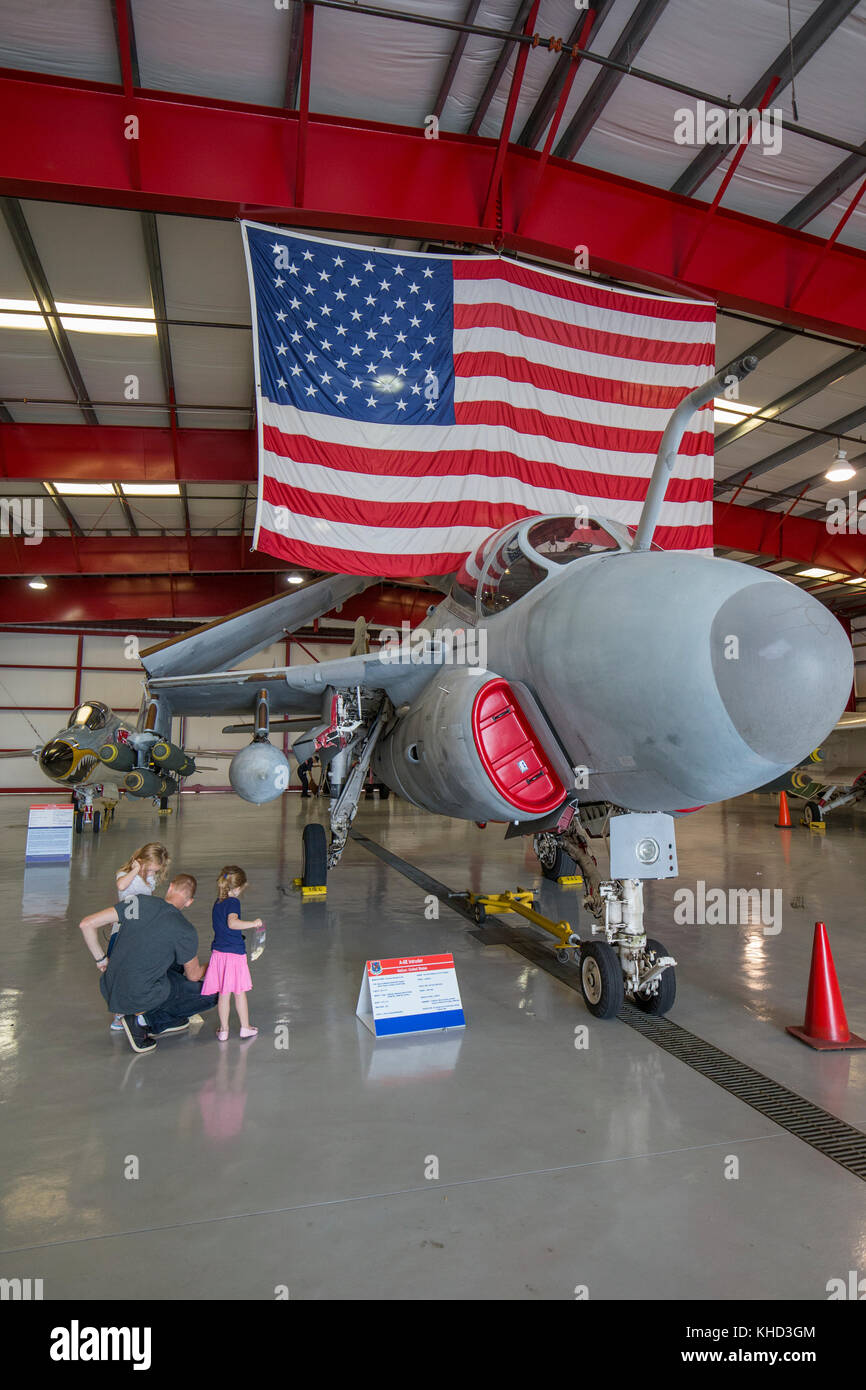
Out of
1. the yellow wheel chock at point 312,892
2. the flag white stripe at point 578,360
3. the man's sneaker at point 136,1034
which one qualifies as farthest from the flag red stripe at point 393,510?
the man's sneaker at point 136,1034

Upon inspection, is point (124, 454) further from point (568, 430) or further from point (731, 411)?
point (731, 411)

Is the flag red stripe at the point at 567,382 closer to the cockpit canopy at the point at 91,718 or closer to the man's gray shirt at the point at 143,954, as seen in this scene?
the man's gray shirt at the point at 143,954

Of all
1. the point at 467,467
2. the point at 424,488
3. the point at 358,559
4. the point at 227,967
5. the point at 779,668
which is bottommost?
the point at 227,967

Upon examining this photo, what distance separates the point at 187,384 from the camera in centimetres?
1229

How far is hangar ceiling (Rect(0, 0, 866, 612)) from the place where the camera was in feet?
21.7

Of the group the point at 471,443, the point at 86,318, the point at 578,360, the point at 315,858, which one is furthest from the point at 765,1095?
the point at 86,318

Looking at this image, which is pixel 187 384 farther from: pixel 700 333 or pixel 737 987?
pixel 737 987

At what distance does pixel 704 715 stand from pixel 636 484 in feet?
21.3

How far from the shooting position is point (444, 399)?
8164 millimetres

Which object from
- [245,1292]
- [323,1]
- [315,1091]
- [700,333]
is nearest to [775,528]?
[700,333]

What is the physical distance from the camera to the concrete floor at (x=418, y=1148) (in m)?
2.27

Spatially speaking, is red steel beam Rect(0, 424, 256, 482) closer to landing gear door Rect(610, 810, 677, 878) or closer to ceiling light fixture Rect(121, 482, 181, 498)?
ceiling light fixture Rect(121, 482, 181, 498)

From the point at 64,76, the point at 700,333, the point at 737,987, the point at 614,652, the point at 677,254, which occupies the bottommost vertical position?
the point at 737,987

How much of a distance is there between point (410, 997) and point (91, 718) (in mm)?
9494
